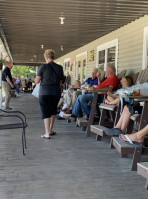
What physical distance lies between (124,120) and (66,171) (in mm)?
1150

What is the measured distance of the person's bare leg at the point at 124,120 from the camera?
3.46m

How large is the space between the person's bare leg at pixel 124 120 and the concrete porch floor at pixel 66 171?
1.19 feet

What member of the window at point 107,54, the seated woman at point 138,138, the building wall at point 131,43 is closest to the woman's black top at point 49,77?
the seated woman at point 138,138

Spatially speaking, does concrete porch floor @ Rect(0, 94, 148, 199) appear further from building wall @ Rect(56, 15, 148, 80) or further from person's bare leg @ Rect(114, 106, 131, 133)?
building wall @ Rect(56, 15, 148, 80)

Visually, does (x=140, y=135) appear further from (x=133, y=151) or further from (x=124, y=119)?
(x=124, y=119)

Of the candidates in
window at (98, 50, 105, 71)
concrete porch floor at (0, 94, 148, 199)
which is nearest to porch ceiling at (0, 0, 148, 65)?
window at (98, 50, 105, 71)

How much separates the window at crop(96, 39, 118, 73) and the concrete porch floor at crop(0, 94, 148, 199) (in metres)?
4.48

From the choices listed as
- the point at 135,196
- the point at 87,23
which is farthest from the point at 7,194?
the point at 87,23

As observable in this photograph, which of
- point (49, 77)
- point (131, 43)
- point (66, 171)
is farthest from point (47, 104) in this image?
point (131, 43)

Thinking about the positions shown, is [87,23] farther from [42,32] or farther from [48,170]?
[48,170]

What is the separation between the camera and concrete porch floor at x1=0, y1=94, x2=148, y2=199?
7.48 feet

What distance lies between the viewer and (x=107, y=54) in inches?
344

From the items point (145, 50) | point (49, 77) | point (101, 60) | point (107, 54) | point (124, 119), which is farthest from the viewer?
point (101, 60)

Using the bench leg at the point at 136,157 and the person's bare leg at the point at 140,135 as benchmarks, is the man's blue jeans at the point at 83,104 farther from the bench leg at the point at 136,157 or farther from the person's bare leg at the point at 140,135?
the bench leg at the point at 136,157
